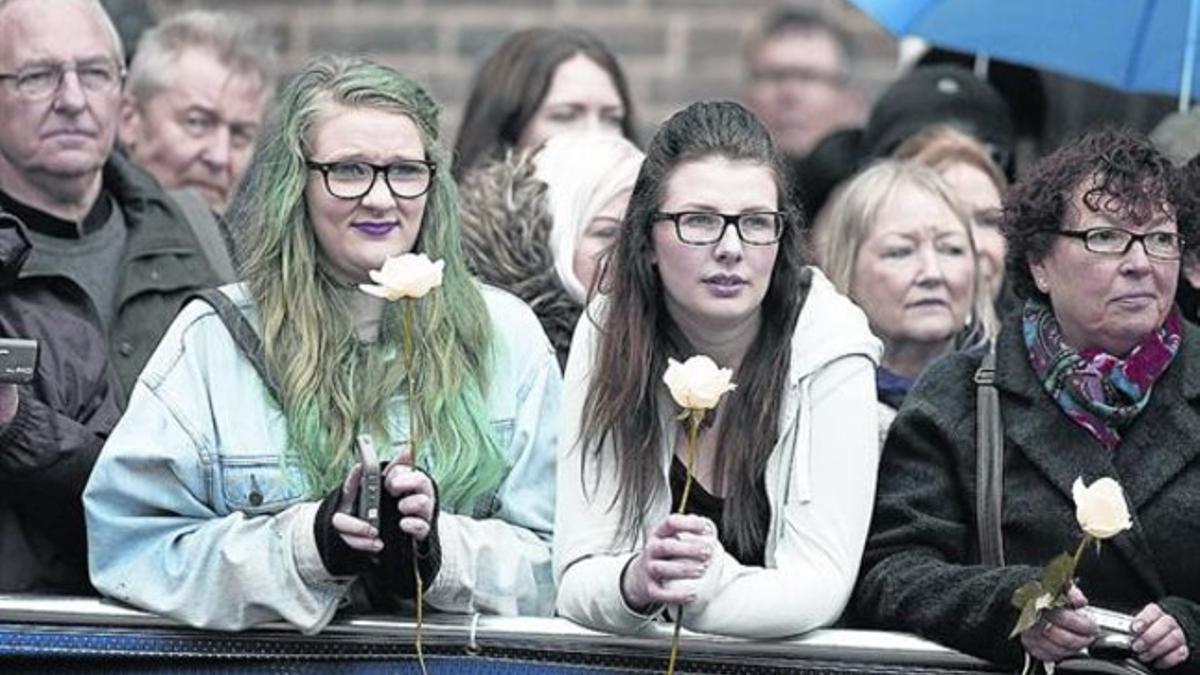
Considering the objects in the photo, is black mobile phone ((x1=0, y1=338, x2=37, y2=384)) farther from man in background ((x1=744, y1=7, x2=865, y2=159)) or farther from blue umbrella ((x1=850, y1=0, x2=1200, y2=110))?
man in background ((x1=744, y1=7, x2=865, y2=159))

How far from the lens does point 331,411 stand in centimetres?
557

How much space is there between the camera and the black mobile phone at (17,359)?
17.5 ft

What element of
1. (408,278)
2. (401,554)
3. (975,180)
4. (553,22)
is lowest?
(401,554)

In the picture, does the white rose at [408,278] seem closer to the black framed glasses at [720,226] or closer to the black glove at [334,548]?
the black glove at [334,548]

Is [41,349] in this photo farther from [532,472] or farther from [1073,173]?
[1073,173]

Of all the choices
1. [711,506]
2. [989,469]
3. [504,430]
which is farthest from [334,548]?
[989,469]

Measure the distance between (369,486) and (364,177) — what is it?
796 millimetres

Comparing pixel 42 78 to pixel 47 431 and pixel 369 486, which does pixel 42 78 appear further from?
pixel 369 486

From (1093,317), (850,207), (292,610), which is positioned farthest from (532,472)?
(850,207)

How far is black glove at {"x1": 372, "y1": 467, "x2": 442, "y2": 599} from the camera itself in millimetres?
5199

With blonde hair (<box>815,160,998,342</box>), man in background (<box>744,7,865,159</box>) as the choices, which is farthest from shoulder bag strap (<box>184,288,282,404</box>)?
man in background (<box>744,7,865,159</box>)

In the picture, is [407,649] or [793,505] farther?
[793,505]

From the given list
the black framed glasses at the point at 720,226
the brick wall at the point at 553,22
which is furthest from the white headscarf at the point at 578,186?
Answer: the brick wall at the point at 553,22

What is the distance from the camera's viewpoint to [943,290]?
6742 millimetres
